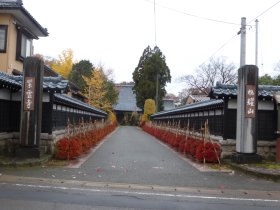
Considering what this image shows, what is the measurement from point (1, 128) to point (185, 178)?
7.92 metres

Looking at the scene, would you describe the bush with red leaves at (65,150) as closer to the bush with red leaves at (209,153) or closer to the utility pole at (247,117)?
the bush with red leaves at (209,153)

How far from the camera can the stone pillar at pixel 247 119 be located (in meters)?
16.3

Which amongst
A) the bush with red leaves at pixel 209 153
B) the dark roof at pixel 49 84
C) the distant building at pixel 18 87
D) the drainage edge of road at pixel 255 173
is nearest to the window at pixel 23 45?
the distant building at pixel 18 87

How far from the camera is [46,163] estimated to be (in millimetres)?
15766

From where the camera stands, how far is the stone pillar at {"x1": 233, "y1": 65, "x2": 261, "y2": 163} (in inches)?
643

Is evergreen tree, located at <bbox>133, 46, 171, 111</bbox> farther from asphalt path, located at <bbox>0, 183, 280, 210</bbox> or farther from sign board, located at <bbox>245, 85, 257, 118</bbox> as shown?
asphalt path, located at <bbox>0, 183, 280, 210</bbox>

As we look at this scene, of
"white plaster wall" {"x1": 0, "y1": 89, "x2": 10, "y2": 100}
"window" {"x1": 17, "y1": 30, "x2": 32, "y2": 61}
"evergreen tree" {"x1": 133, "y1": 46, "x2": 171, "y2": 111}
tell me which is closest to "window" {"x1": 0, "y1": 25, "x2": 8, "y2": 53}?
"window" {"x1": 17, "y1": 30, "x2": 32, "y2": 61}

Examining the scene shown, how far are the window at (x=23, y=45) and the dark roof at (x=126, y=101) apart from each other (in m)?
59.5

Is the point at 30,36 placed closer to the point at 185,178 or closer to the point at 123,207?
the point at 185,178

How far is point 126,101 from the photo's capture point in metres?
93.6

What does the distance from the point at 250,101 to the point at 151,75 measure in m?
56.5

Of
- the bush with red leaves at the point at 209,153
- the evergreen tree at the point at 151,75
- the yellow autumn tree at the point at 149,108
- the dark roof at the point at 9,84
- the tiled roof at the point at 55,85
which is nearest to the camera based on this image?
the dark roof at the point at 9,84

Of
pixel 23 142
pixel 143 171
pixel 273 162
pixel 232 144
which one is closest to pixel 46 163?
pixel 23 142

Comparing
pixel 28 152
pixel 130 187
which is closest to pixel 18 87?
pixel 28 152
